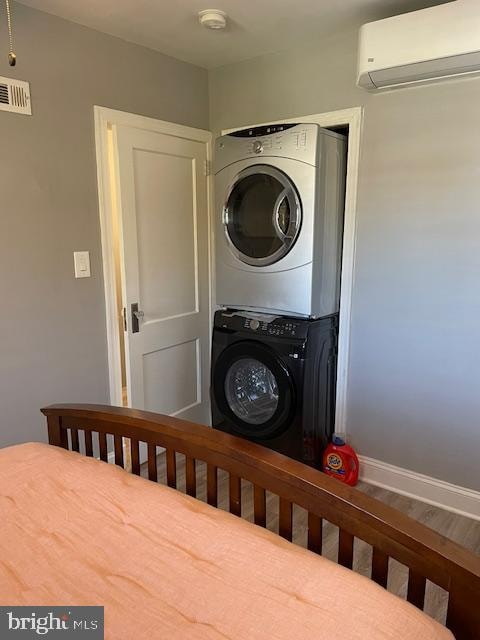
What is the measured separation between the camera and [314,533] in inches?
47.6

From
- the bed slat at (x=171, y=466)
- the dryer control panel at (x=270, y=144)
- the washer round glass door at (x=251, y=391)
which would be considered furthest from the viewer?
the washer round glass door at (x=251, y=391)

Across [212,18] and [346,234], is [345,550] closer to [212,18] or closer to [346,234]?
[346,234]

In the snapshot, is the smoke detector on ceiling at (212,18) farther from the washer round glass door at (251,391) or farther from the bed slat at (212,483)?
the bed slat at (212,483)

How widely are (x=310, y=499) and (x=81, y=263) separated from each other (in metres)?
1.78

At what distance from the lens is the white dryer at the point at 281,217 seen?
2400 mm

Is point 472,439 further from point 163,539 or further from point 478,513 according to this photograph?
point 163,539

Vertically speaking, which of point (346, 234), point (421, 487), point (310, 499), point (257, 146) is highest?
point (257, 146)

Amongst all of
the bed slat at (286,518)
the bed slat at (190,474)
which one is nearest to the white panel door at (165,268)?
the bed slat at (190,474)

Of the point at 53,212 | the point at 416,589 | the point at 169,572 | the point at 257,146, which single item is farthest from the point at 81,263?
the point at 416,589

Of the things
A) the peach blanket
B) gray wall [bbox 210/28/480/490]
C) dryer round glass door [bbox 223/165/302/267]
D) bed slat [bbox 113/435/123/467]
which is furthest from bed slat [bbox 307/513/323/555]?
dryer round glass door [bbox 223/165/302/267]

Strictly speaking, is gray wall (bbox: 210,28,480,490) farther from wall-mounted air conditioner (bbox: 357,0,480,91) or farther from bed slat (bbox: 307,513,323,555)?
bed slat (bbox: 307,513,323,555)

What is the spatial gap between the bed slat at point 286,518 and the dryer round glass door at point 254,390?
51.2 inches

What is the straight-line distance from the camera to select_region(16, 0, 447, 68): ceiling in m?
2.08

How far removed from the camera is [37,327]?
7.57ft
